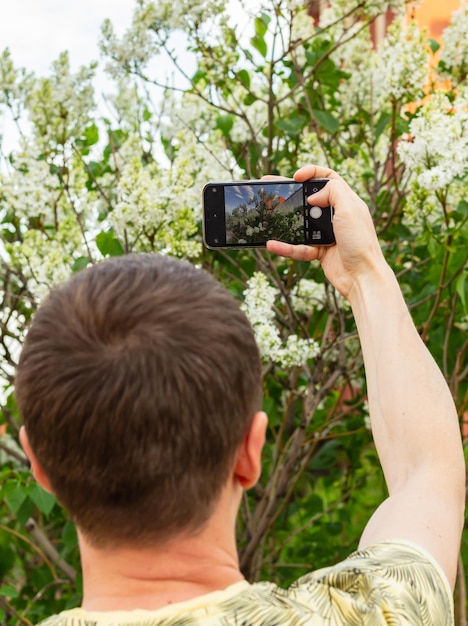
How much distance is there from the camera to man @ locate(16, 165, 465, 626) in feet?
3.12

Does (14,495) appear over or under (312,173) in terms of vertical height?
under

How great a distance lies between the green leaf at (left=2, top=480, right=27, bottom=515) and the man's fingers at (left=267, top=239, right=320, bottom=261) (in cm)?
172

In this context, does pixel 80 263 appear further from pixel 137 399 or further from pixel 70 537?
pixel 137 399

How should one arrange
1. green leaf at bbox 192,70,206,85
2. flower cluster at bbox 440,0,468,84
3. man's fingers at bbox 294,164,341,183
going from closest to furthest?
1. man's fingers at bbox 294,164,341,183
2. flower cluster at bbox 440,0,468,84
3. green leaf at bbox 192,70,206,85

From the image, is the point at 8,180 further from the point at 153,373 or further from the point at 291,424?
the point at 153,373

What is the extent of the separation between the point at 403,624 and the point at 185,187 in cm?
219

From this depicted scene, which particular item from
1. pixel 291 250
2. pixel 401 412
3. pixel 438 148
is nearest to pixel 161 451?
pixel 401 412

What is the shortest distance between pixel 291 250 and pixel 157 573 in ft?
2.88

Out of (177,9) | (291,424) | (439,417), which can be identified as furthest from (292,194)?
(291,424)

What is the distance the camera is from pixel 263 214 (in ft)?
6.31

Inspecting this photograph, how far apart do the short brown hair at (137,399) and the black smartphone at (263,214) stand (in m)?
0.77

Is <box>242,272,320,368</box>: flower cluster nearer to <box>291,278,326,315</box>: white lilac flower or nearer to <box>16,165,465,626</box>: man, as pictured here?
<box>291,278,326,315</box>: white lilac flower

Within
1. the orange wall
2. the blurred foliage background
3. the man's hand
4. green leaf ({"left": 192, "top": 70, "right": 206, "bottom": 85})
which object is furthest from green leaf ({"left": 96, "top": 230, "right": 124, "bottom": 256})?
the orange wall

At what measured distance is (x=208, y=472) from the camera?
1.00 metres
